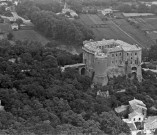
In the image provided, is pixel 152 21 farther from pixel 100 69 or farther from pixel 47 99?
pixel 47 99

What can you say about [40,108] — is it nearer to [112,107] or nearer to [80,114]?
[80,114]

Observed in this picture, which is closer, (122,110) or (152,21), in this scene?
(122,110)

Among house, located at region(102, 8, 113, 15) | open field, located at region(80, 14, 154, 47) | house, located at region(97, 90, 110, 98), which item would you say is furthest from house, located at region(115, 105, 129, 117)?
house, located at region(102, 8, 113, 15)

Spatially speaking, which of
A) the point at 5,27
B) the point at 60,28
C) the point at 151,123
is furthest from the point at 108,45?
the point at 5,27

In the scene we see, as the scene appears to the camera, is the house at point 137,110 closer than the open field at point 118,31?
Yes

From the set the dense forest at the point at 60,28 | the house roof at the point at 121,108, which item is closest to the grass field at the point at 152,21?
the dense forest at the point at 60,28

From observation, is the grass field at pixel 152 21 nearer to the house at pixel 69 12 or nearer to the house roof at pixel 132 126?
the house at pixel 69 12
